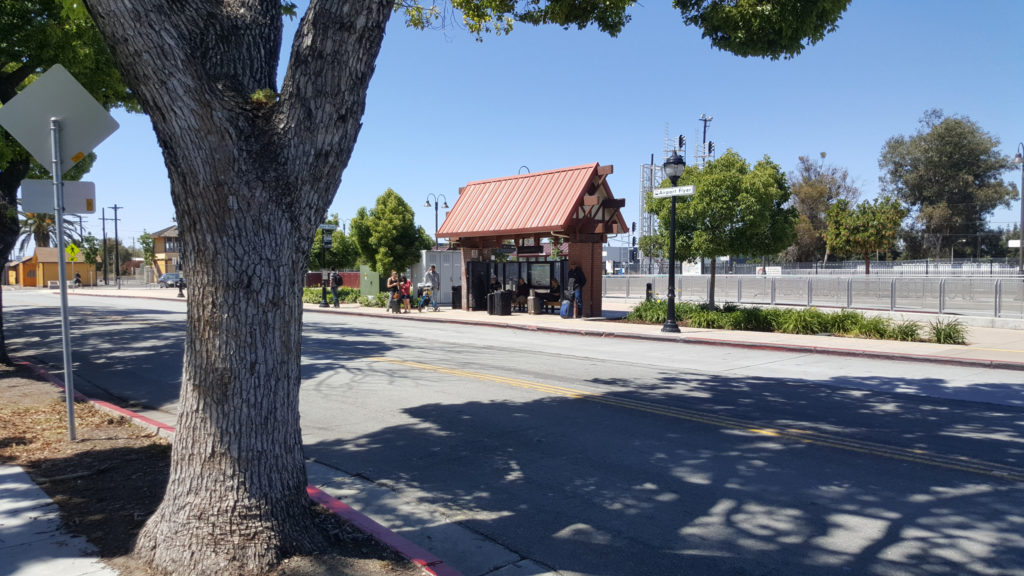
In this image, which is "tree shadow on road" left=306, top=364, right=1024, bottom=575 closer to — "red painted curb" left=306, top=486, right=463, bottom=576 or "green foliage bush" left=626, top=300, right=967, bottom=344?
"red painted curb" left=306, top=486, right=463, bottom=576

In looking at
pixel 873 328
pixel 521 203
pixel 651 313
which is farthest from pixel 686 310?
pixel 521 203

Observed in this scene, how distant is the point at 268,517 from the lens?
3.76 metres

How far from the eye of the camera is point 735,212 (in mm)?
19078

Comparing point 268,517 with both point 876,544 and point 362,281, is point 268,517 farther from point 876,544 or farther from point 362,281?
point 362,281

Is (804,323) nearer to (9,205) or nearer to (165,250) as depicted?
(9,205)

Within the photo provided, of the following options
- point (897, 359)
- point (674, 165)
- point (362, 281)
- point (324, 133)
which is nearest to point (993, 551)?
point (324, 133)

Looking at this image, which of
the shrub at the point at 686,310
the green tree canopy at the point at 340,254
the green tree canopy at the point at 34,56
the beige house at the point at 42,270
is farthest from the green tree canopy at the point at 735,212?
the beige house at the point at 42,270

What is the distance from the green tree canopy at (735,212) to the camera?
1888 cm

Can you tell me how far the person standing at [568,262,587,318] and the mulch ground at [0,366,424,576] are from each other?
1547cm

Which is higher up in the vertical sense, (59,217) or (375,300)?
(59,217)

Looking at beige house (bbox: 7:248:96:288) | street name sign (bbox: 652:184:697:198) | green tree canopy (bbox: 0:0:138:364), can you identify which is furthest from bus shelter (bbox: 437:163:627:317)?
beige house (bbox: 7:248:96:288)

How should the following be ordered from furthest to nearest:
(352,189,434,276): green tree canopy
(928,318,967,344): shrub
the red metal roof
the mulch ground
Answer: (352,189,434,276): green tree canopy, the red metal roof, (928,318,967,344): shrub, the mulch ground

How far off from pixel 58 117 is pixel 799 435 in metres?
8.04

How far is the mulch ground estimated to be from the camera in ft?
12.4
